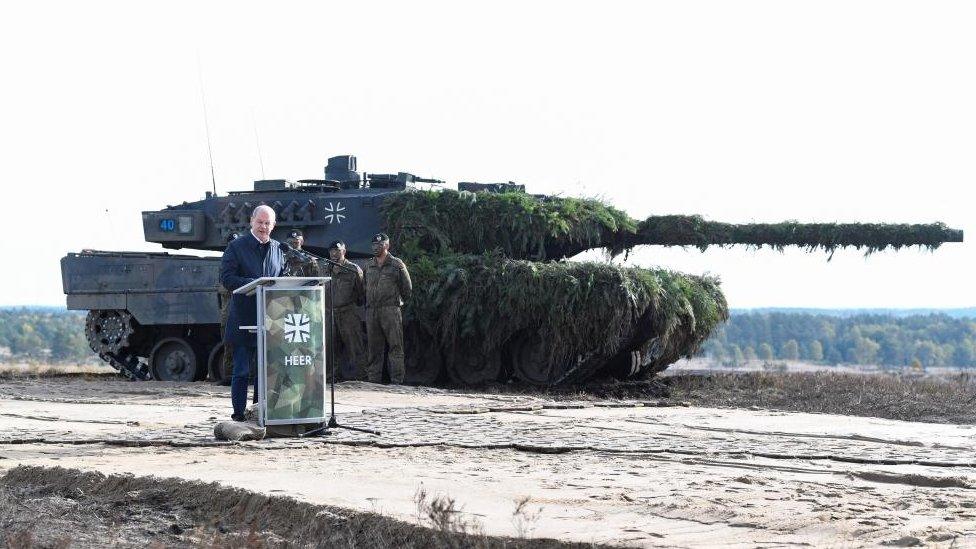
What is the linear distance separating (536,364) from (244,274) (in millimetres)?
8480

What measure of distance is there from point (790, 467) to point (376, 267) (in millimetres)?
9334

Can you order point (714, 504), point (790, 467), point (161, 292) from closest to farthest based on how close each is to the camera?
point (714, 504), point (790, 467), point (161, 292)

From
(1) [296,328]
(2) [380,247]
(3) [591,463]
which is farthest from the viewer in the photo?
(2) [380,247]

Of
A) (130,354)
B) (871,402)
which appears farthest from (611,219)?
(130,354)

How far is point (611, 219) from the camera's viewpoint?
19531mm

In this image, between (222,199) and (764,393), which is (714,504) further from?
(222,199)

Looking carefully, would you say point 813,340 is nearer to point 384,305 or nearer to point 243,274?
point 384,305

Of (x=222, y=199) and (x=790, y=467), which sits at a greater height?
(x=222, y=199)

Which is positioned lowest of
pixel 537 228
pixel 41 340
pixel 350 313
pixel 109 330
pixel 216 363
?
pixel 41 340

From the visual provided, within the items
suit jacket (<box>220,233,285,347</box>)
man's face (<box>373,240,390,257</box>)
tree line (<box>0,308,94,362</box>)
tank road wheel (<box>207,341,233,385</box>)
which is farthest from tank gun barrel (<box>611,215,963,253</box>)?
tree line (<box>0,308,94,362</box>)

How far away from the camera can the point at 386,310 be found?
56.5 feet

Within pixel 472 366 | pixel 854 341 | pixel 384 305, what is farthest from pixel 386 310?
pixel 854 341

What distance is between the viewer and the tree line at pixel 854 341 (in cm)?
5734

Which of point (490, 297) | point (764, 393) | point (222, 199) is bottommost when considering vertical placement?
point (764, 393)
